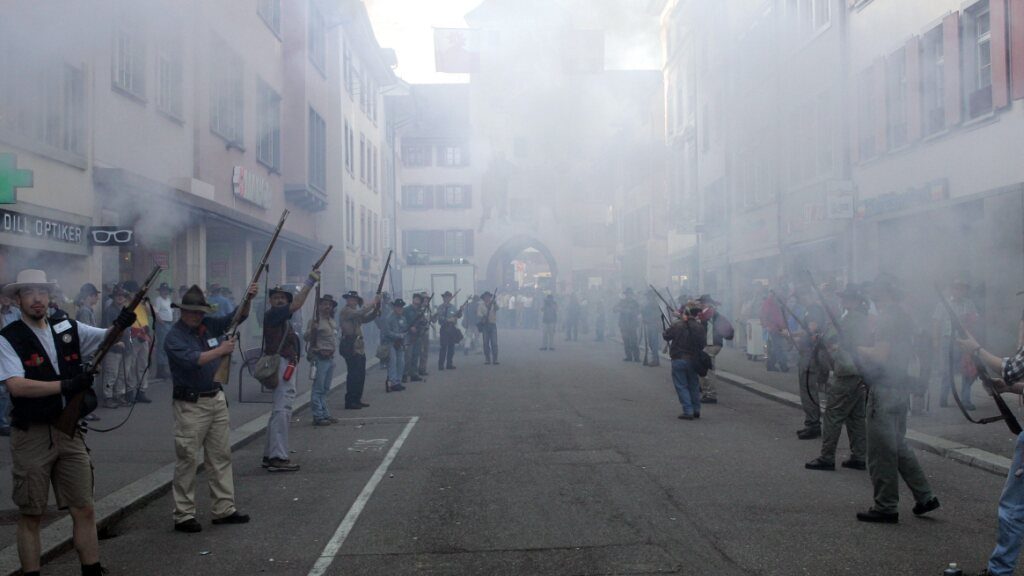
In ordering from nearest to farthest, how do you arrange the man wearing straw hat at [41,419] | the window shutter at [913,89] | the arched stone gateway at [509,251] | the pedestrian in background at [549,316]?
the man wearing straw hat at [41,419]
the window shutter at [913,89]
the pedestrian in background at [549,316]
the arched stone gateway at [509,251]

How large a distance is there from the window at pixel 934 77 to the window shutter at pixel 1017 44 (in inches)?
51.6

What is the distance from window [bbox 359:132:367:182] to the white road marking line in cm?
2526

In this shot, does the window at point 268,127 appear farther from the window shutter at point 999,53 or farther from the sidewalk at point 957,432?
the window shutter at point 999,53

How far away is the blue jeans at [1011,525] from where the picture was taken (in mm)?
4113

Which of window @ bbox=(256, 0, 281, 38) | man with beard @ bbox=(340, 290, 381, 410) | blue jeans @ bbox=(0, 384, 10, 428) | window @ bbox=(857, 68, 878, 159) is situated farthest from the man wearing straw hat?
window @ bbox=(256, 0, 281, 38)

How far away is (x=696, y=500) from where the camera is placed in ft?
20.2

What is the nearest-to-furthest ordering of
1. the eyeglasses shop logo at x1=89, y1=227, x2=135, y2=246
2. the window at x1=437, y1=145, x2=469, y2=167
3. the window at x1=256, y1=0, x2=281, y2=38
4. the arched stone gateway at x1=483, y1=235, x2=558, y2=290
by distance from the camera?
1. the eyeglasses shop logo at x1=89, y1=227, x2=135, y2=246
2. the window at x1=256, y1=0, x2=281, y2=38
3. the arched stone gateway at x1=483, y1=235, x2=558, y2=290
4. the window at x1=437, y1=145, x2=469, y2=167

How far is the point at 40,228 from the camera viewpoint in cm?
1018

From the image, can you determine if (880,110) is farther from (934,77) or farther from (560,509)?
(560,509)

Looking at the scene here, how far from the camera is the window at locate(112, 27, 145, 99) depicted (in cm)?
1186

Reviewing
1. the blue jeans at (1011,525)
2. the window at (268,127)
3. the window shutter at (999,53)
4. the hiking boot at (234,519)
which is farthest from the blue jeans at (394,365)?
the blue jeans at (1011,525)

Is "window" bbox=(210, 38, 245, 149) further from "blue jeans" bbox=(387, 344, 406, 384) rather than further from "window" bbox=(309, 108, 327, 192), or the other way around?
"window" bbox=(309, 108, 327, 192)

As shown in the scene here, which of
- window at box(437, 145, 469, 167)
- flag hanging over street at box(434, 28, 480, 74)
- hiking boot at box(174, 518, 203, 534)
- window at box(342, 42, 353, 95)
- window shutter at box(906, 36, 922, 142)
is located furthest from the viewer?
window at box(437, 145, 469, 167)

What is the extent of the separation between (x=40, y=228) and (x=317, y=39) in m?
13.3
